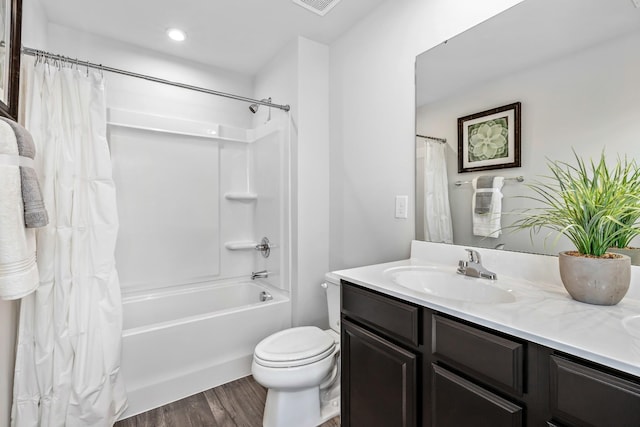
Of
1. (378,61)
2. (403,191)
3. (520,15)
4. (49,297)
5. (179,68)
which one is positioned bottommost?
(49,297)

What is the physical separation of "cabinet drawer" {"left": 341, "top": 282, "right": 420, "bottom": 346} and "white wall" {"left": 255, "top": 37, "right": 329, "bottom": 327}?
929mm

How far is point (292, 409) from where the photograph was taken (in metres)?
1.60

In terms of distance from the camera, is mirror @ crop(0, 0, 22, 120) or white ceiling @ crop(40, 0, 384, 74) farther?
white ceiling @ crop(40, 0, 384, 74)

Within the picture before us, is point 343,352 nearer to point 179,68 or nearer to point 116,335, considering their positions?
point 116,335

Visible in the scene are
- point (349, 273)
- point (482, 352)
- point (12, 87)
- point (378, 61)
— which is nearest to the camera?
point (482, 352)

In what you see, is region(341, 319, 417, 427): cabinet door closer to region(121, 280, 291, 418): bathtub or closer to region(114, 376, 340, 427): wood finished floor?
region(114, 376, 340, 427): wood finished floor

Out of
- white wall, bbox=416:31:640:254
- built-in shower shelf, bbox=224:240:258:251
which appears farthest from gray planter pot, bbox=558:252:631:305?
built-in shower shelf, bbox=224:240:258:251

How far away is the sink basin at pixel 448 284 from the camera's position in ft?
3.87

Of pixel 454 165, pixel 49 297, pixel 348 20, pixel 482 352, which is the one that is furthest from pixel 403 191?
pixel 49 297

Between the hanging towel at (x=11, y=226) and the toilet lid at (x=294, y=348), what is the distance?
1.02 metres

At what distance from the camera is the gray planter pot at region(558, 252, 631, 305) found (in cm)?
90

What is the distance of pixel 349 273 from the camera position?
4.51ft

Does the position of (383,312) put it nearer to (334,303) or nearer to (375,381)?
(375,381)

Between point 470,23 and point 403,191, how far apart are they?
863 millimetres
